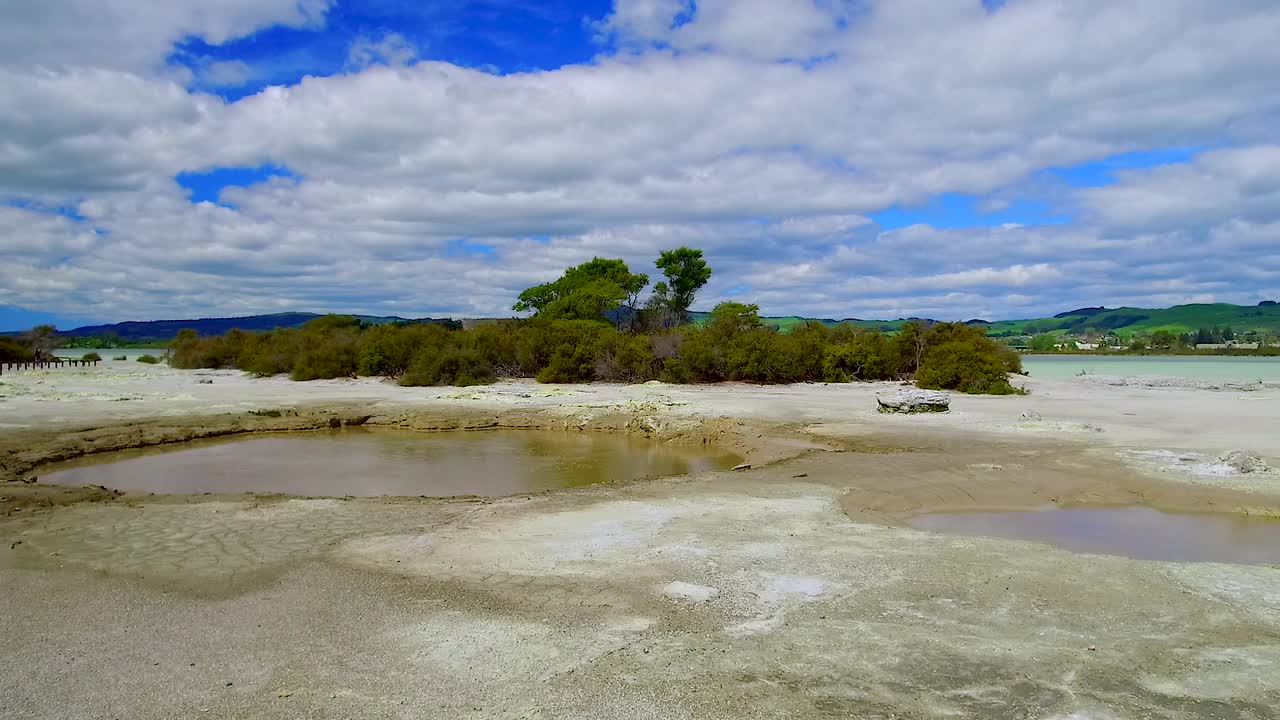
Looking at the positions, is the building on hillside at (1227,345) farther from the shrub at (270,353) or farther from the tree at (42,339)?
the tree at (42,339)

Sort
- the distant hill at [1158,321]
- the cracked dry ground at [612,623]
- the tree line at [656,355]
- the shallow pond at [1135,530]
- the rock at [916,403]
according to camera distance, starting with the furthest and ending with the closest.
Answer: the distant hill at [1158,321], the tree line at [656,355], the rock at [916,403], the shallow pond at [1135,530], the cracked dry ground at [612,623]

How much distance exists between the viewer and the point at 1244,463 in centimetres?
1188

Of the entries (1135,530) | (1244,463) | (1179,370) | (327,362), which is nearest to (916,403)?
(1244,463)

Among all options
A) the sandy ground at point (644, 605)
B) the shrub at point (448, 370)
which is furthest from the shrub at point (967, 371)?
the shrub at point (448, 370)

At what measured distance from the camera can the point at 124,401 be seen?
24.0 meters

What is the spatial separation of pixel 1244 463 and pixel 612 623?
438 inches

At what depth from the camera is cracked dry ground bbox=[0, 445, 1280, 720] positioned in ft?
14.9

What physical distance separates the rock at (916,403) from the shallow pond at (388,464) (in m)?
6.03

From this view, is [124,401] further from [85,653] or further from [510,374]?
[85,653]

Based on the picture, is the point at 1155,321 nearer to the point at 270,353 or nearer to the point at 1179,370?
the point at 1179,370

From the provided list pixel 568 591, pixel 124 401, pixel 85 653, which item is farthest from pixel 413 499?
pixel 124 401

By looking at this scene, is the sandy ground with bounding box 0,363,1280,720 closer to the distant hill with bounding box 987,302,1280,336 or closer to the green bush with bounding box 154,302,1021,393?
the green bush with bounding box 154,302,1021,393

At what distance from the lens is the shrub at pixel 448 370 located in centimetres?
3341

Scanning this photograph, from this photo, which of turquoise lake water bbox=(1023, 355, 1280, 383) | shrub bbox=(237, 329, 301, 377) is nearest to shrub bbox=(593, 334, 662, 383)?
shrub bbox=(237, 329, 301, 377)
